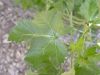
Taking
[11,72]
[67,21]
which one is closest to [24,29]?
[67,21]

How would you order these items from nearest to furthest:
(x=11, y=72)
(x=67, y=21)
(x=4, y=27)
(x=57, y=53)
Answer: (x=57, y=53) < (x=67, y=21) < (x=11, y=72) < (x=4, y=27)

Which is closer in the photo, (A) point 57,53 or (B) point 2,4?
(A) point 57,53

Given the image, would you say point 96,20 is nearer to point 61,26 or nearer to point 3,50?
point 61,26

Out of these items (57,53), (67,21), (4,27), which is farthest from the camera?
(4,27)

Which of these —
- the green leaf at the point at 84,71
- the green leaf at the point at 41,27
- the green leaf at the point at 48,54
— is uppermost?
the green leaf at the point at 41,27

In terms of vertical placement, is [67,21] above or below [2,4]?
below

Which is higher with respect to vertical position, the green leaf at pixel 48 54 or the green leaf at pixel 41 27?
the green leaf at pixel 41 27

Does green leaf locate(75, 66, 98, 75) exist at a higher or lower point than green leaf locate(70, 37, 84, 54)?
lower

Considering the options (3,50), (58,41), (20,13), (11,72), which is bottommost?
(11,72)

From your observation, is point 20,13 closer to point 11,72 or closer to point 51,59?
point 11,72

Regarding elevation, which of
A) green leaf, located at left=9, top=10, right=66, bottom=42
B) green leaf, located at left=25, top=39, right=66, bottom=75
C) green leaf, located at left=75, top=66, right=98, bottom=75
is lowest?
green leaf, located at left=75, top=66, right=98, bottom=75

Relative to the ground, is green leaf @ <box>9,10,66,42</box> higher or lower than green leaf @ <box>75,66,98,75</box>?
higher
